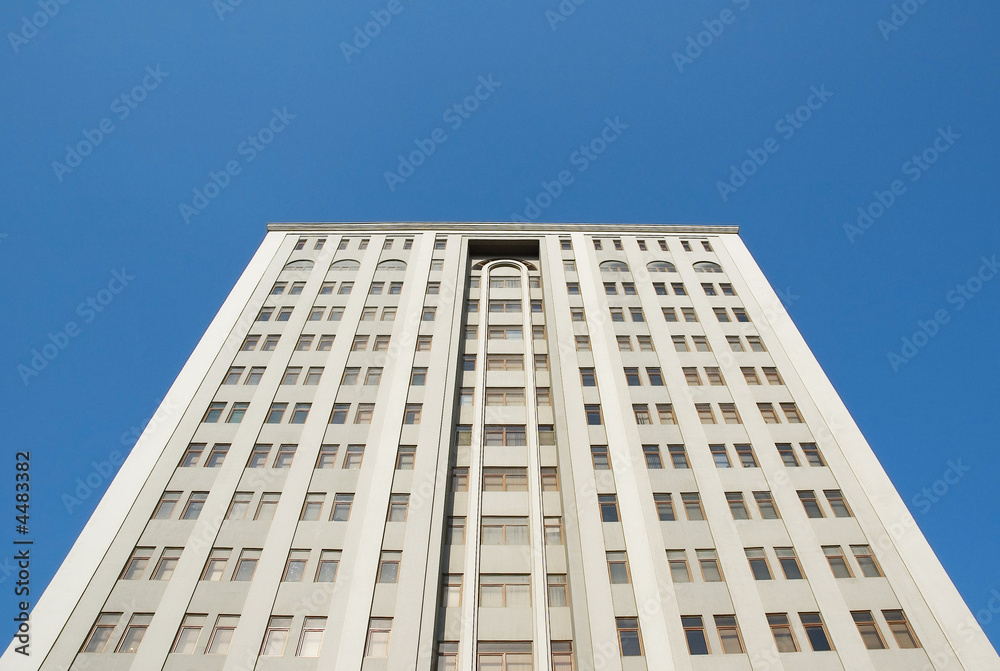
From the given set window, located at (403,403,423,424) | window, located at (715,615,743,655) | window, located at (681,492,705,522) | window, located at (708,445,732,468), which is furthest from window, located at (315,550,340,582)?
window, located at (708,445,732,468)

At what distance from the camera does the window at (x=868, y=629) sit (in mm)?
19866

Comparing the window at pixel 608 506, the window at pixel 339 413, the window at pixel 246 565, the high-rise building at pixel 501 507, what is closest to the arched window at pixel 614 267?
the high-rise building at pixel 501 507

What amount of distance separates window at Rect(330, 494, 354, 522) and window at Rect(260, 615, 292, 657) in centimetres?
422

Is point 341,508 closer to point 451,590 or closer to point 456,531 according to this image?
point 456,531

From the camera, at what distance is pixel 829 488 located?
25.0 metres

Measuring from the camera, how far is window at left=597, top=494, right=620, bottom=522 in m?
23.7

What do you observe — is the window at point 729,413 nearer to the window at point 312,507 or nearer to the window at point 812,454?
the window at point 812,454

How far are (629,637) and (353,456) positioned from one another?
45.3 ft

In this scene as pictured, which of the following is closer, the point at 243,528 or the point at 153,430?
the point at 243,528

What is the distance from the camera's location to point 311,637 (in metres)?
20.2

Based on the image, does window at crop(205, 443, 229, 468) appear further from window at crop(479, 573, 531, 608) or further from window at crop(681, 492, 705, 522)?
window at crop(681, 492, 705, 522)

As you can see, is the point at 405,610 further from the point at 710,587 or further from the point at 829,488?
the point at 829,488

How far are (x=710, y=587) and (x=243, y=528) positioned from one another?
18361 mm

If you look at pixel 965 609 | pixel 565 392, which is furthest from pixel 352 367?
pixel 965 609
